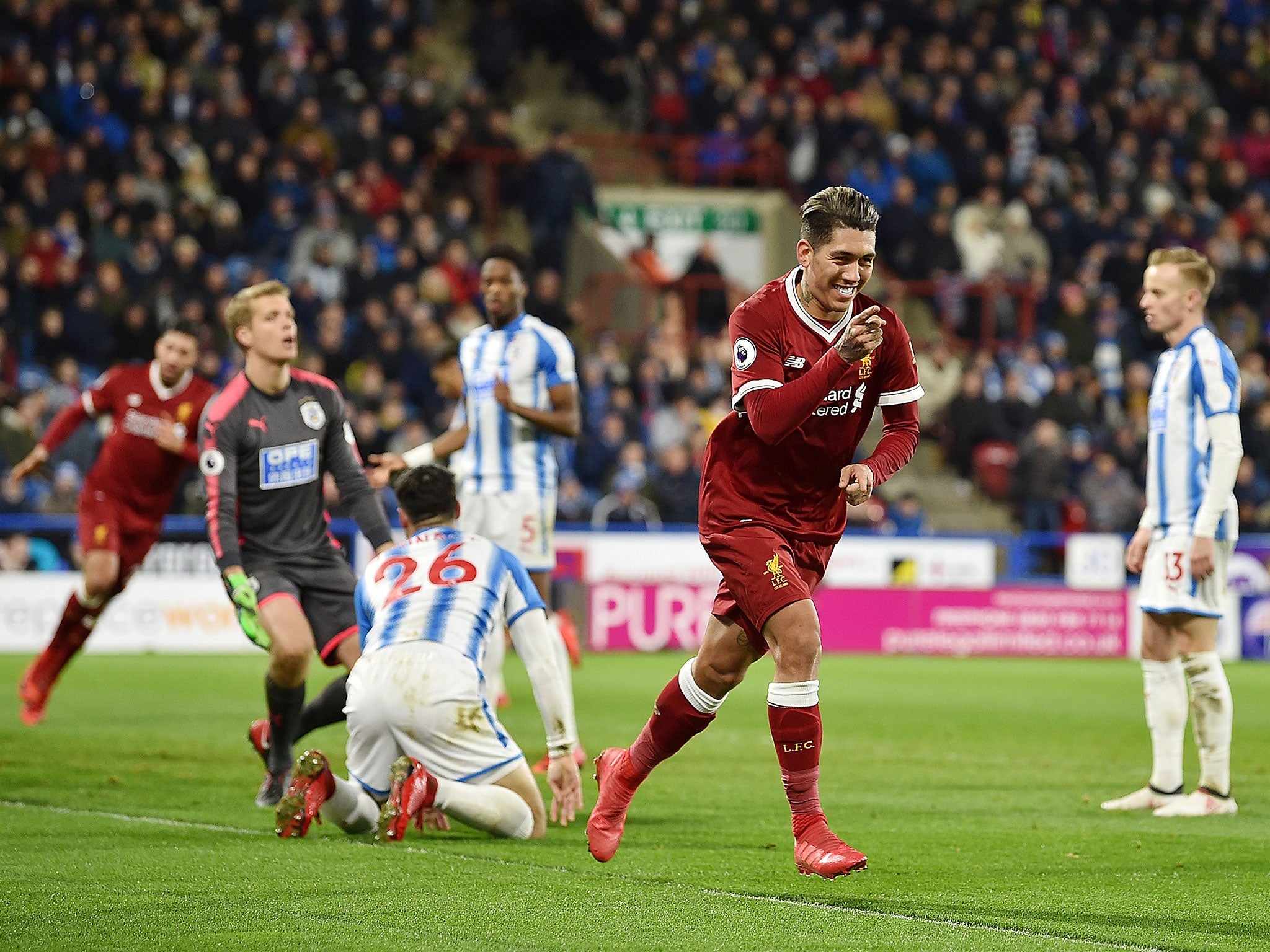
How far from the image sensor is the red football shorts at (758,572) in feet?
18.2

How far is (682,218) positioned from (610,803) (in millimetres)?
20261

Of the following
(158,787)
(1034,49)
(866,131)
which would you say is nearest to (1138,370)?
(866,131)

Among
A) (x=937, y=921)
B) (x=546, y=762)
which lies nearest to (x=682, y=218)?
(x=546, y=762)

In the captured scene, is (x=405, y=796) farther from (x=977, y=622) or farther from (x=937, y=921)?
(x=977, y=622)

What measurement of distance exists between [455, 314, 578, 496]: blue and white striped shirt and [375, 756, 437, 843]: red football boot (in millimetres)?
3266

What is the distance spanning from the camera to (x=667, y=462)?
19266 millimetres

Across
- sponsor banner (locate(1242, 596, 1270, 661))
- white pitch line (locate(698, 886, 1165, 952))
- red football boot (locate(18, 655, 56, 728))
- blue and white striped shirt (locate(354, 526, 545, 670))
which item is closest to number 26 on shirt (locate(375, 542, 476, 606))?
blue and white striped shirt (locate(354, 526, 545, 670))

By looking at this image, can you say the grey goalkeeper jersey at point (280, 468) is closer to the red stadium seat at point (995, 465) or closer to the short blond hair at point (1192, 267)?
the short blond hair at point (1192, 267)

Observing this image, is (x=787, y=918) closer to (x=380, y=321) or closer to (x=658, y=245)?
(x=380, y=321)

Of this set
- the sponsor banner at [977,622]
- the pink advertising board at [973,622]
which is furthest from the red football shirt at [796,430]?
the sponsor banner at [977,622]

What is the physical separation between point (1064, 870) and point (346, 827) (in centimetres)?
262

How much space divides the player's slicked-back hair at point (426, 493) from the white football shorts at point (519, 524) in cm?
238

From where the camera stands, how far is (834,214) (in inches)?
220

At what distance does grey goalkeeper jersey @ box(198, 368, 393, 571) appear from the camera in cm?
740
